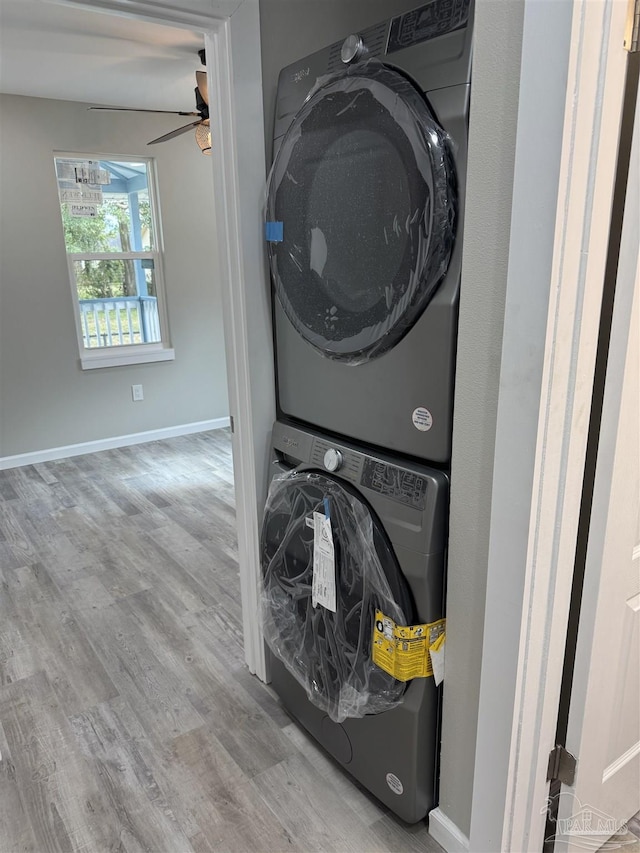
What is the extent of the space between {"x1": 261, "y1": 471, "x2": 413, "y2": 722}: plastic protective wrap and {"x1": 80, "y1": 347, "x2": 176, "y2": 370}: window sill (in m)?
3.08

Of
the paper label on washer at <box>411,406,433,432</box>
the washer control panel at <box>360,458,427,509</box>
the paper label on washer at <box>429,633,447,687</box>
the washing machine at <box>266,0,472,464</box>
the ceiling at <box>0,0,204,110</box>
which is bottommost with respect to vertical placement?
the paper label on washer at <box>429,633,447,687</box>

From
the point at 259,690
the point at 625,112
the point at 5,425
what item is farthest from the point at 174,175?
the point at 625,112

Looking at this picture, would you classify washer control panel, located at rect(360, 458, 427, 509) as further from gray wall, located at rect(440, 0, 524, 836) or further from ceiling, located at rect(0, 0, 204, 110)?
ceiling, located at rect(0, 0, 204, 110)

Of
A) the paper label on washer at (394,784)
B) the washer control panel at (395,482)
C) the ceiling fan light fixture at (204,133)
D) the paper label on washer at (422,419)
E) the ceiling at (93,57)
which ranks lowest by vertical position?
the paper label on washer at (394,784)

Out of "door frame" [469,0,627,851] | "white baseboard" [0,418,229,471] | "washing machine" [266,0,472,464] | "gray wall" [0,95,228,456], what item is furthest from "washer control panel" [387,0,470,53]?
"white baseboard" [0,418,229,471]

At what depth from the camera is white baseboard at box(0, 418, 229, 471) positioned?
13.7 ft

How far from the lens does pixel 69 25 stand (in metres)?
2.57

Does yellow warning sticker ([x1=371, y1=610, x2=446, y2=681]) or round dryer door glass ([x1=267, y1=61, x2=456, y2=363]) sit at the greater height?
round dryer door glass ([x1=267, y1=61, x2=456, y2=363])

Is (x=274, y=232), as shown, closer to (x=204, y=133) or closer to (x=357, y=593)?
(x=357, y=593)

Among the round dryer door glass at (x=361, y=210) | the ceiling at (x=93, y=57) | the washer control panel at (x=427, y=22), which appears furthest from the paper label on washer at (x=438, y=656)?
the ceiling at (x=93, y=57)

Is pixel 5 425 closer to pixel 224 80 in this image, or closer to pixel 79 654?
pixel 79 654

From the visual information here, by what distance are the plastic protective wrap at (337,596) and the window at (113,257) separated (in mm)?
3169

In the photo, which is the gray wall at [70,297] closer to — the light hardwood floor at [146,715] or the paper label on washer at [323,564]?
the light hardwood floor at [146,715]

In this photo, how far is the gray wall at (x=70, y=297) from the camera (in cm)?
385
